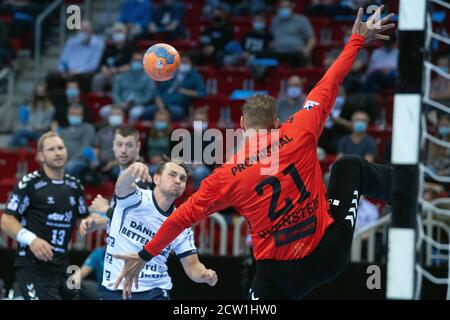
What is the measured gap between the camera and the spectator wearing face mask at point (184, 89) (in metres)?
15.0

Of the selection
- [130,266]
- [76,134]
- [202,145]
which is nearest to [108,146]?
[76,134]

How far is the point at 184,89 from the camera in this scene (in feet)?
49.4

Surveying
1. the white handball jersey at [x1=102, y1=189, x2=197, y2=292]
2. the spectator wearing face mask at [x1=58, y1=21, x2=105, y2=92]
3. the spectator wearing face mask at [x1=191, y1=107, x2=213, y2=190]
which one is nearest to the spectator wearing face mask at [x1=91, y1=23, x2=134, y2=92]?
the spectator wearing face mask at [x1=58, y1=21, x2=105, y2=92]

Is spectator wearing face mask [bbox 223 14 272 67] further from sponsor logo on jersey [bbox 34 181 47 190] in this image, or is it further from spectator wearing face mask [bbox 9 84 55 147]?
sponsor logo on jersey [bbox 34 181 47 190]

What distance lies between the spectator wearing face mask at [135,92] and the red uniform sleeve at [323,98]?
845 centimetres

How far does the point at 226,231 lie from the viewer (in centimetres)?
1178

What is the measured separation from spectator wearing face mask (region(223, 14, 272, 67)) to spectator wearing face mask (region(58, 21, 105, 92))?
2.42 m

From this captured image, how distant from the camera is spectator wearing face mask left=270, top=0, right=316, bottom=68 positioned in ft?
50.7

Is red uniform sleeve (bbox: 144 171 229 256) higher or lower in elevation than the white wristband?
higher

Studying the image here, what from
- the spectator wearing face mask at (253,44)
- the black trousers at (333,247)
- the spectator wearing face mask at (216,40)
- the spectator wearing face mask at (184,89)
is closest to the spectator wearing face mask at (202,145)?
the spectator wearing face mask at (184,89)

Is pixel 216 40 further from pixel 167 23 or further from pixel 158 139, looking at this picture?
pixel 158 139

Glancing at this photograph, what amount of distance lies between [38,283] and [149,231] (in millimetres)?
1933

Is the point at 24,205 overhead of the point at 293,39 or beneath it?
beneath

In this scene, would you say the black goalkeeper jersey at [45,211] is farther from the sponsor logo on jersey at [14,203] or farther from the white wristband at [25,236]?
the white wristband at [25,236]
